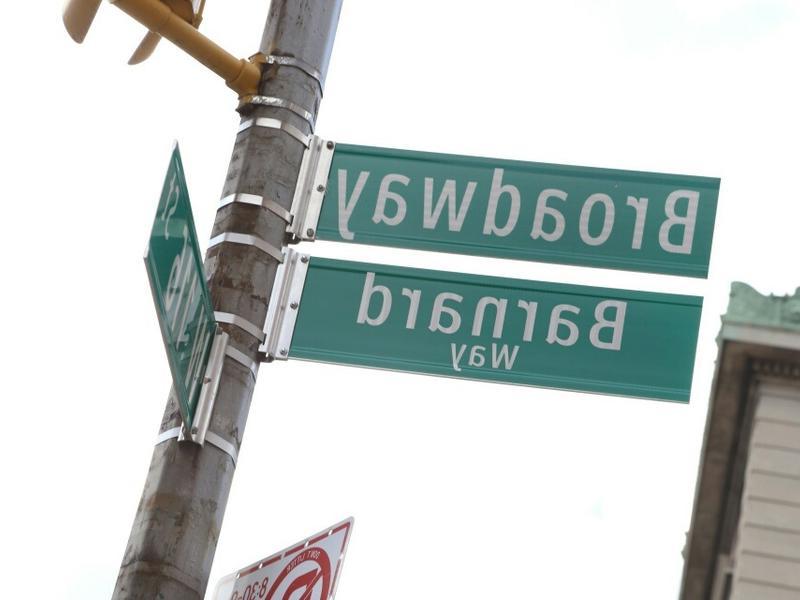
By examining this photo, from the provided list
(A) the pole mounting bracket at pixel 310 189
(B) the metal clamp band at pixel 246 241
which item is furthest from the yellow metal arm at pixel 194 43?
(B) the metal clamp band at pixel 246 241

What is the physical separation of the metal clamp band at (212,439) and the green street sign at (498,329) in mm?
445

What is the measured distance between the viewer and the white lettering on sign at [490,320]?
5.00 m

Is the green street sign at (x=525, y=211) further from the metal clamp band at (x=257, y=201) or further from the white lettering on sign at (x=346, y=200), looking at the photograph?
the metal clamp band at (x=257, y=201)

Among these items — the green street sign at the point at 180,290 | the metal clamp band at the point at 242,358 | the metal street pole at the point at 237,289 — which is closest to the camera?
the green street sign at the point at 180,290

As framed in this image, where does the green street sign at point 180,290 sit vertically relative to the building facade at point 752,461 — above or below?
below

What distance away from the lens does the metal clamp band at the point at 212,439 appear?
4.60 metres

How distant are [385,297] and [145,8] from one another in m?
1.26

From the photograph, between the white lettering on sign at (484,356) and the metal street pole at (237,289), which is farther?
the white lettering on sign at (484,356)

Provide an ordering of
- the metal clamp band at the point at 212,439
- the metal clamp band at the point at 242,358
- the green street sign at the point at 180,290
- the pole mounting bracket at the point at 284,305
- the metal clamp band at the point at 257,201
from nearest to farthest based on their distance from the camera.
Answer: the green street sign at the point at 180,290
the metal clamp band at the point at 212,439
the metal clamp band at the point at 242,358
the pole mounting bracket at the point at 284,305
the metal clamp band at the point at 257,201

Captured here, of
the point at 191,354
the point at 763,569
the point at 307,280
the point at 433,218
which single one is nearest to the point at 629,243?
the point at 433,218

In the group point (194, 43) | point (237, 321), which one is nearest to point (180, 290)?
point (237, 321)

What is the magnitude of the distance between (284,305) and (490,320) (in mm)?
698

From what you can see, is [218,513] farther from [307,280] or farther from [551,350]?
[551,350]

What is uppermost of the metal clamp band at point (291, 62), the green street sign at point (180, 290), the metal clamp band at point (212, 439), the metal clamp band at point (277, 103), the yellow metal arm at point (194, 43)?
the metal clamp band at point (291, 62)
